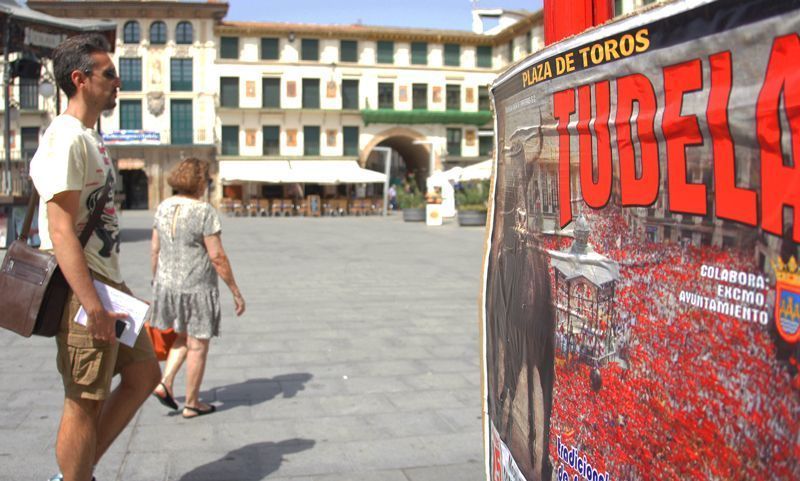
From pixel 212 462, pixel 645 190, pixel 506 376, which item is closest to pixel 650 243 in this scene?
pixel 645 190

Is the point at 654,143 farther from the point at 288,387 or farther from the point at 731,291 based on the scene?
the point at 288,387

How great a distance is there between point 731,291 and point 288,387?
4297 millimetres

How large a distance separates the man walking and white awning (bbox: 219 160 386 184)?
3716cm

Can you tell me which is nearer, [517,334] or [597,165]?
[597,165]

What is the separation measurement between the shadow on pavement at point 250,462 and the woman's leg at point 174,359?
0.82 metres

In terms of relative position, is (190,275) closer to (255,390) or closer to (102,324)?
(255,390)

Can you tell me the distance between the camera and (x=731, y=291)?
1.21 meters

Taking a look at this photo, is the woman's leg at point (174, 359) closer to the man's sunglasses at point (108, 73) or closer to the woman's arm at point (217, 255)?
the woman's arm at point (217, 255)

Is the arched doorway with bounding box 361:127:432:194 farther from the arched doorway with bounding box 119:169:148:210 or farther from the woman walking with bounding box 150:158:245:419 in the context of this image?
the woman walking with bounding box 150:158:245:419

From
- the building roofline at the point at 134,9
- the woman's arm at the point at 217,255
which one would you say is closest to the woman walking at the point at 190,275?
the woman's arm at the point at 217,255

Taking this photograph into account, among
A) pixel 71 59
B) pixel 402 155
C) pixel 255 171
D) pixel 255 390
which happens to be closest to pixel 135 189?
pixel 255 171

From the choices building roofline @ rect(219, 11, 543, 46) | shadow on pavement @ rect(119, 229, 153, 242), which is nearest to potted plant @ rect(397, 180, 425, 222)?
shadow on pavement @ rect(119, 229, 153, 242)

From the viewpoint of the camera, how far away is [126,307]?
2.79 m

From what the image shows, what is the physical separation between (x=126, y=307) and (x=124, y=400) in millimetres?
443
